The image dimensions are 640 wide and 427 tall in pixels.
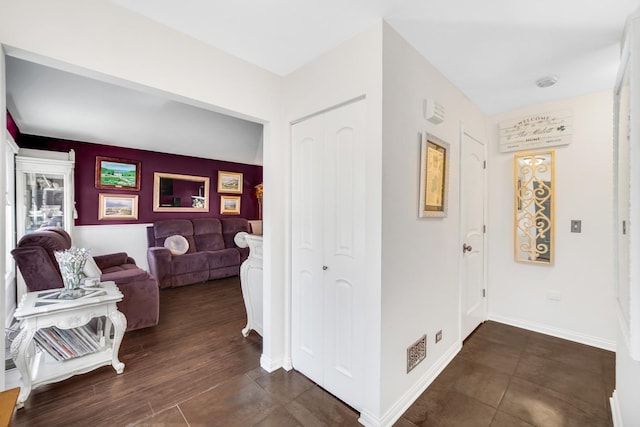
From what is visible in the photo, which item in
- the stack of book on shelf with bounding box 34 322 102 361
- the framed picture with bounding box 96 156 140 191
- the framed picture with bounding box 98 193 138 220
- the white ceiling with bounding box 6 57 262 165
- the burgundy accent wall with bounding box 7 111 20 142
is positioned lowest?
the stack of book on shelf with bounding box 34 322 102 361

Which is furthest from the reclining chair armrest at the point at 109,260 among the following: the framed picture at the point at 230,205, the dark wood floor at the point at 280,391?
the framed picture at the point at 230,205

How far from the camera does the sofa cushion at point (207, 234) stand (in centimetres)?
506

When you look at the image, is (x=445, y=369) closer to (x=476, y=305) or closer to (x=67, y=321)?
(x=476, y=305)

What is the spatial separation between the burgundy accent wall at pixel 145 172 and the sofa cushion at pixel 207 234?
1.03ft

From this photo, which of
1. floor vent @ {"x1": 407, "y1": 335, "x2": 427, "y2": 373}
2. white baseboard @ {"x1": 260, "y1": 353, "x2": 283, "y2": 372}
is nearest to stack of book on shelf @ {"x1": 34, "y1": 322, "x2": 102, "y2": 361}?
white baseboard @ {"x1": 260, "y1": 353, "x2": 283, "y2": 372}

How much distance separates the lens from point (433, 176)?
1.95m

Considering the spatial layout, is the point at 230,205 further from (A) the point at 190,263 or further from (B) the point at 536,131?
(B) the point at 536,131

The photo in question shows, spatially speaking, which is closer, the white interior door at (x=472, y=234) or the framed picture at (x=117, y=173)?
the white interior door at (x=472, y=234)

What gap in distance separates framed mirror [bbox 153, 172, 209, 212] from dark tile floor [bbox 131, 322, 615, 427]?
3.97 meters

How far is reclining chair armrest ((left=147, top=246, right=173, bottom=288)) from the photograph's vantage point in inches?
166

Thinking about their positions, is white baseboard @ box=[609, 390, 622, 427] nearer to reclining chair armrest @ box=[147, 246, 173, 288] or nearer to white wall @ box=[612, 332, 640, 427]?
white wall @ box=[612, 332, 640, 427]

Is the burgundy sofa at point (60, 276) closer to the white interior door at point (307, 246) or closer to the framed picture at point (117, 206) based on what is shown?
the framed picture at point (117, 206)

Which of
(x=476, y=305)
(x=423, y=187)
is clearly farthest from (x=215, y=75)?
(x=476, y=305)

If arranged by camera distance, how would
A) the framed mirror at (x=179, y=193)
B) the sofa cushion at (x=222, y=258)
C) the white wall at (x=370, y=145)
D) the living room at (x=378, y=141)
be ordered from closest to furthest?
the living room at (x=378, y=141) < the white wall at (x=370, y=145) < the sofa cushion at (x=222, y=258) < the framed mirror at (x=179, y=193)
